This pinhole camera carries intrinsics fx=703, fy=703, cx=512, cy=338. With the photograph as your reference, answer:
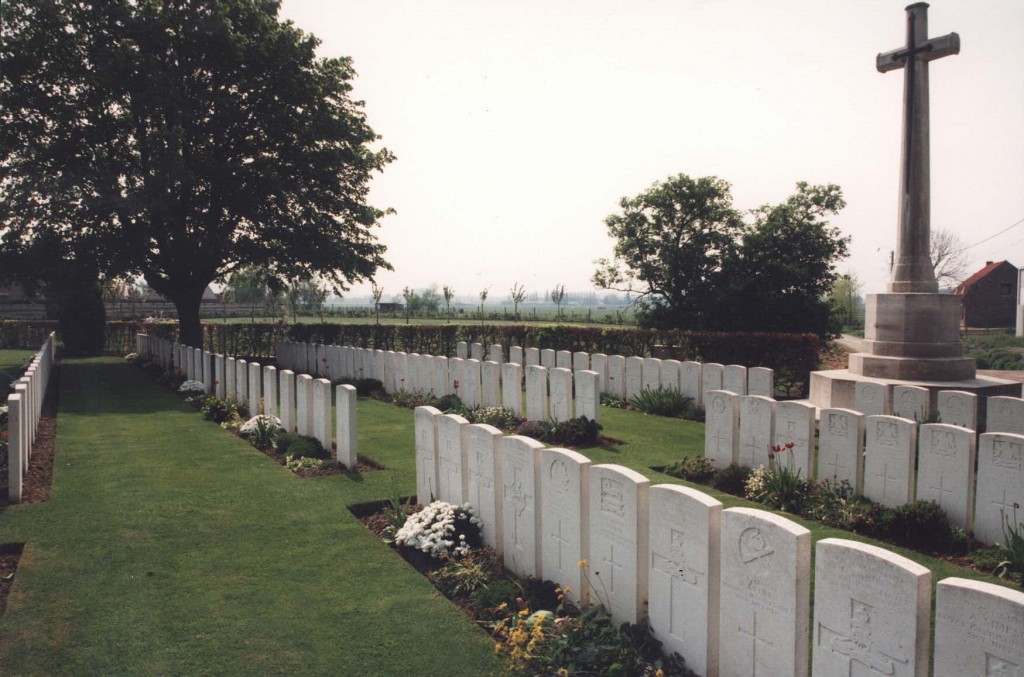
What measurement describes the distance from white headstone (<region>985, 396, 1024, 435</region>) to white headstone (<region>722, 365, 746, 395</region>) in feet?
14.3

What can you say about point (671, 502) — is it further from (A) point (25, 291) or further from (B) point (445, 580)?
(A) point (25, 291)

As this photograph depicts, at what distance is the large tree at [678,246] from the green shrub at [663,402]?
11150 mm

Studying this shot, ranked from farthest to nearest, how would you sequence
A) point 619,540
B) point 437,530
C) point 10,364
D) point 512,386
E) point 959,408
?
point 10,364, point 512,386, point 959,408, point 437,530, point 619,540

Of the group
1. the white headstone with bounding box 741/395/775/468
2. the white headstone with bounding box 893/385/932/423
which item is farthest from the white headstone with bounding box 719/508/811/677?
the white headstone with bounding box 893/385/932/423

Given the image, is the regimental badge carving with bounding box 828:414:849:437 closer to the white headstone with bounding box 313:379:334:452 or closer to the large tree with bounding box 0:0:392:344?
the white headstone with bounding box 313:379:334:452

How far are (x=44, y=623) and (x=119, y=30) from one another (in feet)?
64.8

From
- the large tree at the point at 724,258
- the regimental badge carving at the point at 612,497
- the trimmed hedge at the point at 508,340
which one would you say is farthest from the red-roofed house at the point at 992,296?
the regimental badge carving at the point at 612,497

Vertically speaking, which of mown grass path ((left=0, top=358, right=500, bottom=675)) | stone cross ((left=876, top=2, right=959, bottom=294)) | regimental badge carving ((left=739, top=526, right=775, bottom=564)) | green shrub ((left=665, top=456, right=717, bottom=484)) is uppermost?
stone cross ((left=876, top=2, right=959, bottom=294))

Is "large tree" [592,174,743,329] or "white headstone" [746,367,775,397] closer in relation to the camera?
"white headstone" [746,367,775,397]

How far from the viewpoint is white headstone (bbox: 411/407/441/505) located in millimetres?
7042

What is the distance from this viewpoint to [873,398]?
10219mm

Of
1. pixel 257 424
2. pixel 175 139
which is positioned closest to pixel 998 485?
pixel 257 424

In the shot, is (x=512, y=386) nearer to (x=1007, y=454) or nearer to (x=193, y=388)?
(x=1007, y=454)

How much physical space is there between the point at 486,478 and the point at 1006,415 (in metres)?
6.53
